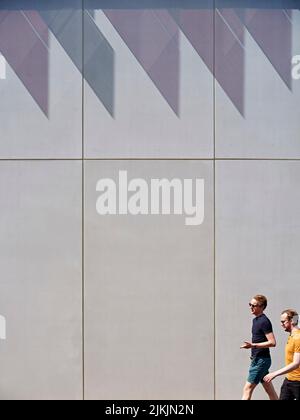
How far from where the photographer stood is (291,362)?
24.2ft

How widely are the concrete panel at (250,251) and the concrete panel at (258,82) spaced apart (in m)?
0.36

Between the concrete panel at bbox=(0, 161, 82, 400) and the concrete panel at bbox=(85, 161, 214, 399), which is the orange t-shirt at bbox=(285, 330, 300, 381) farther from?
the concrete panel at bbox=(0, 161, 82, 400)

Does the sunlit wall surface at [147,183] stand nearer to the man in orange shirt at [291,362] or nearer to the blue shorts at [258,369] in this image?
the blue shorts at [258,369]

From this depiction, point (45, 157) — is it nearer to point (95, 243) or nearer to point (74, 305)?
point (95, 243)

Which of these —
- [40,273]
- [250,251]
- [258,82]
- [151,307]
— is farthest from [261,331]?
[258,82]

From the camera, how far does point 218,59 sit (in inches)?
326

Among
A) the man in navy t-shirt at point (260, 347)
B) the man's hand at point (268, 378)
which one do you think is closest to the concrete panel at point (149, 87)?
the man in navy t-shirt at point (260, 347)

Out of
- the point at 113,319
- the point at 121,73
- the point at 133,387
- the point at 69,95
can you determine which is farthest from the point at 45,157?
the point at 133,387

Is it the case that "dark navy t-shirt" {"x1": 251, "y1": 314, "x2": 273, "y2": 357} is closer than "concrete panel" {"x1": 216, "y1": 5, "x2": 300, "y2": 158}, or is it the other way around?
"dark navy t-shirt" {"x1": 251, "y1": 314, "x2": 273, "y2": 357}

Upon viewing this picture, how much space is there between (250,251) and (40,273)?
2806 millimetres

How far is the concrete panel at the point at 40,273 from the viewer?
27.1 feet

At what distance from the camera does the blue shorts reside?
313 inches

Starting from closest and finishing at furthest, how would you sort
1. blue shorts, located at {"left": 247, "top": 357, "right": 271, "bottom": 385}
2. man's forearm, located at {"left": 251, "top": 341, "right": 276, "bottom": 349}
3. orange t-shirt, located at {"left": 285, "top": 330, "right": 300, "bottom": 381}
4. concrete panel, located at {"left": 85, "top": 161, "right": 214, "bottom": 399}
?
orange t-shirt, located at {"left": 285, "top": 330, "right": 300, "bottom": 381}, man's forearm, located at {"left": 251, "top": 341, "right": 276, "bottom": 349}, blue shorts, located at {"left": 247, "top": 357, "right": 271, "bottom": 385}, concrete panel, located at {"left": 85, "top": 161, "right": 214, "bottom": 399}

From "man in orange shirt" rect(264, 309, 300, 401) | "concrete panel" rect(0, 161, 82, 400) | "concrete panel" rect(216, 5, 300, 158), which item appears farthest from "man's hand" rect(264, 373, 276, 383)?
"concrete panel" rect(216, 5, 300, 158)
